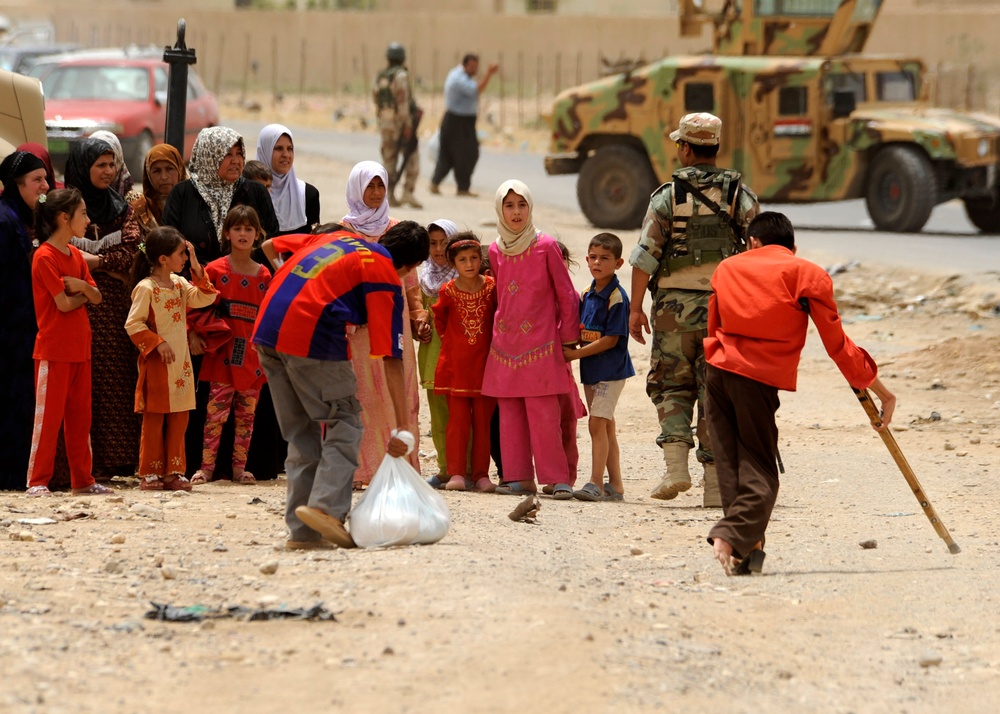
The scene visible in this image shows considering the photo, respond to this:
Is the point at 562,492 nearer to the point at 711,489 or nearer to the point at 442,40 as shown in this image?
the point at 711,489

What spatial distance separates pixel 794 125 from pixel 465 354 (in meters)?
10.1

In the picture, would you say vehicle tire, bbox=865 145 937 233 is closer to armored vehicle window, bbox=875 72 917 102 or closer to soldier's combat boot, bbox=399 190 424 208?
armored vehicle window, bbox=875 72 917 102

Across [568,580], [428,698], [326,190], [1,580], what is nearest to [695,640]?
[568,580]

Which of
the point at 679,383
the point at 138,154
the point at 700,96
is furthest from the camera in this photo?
the point at 138,154

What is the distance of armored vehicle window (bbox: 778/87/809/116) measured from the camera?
53.4 feet

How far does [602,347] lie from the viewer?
6887 mm

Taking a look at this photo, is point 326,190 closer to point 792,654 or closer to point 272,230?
point 272,230

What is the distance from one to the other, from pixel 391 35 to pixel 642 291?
122ft

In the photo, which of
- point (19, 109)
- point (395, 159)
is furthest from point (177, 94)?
point (395, 159)

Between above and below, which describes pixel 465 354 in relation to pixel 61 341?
below

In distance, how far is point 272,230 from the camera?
282 inches

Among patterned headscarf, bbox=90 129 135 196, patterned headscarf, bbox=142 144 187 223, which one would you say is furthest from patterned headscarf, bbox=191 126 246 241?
patterned headscarf, bbox=90 129 135 196

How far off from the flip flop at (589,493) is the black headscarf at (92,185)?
95.0 inches

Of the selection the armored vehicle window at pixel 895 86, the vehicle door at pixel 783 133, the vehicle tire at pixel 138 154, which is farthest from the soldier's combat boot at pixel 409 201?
the armored vehicle window at pixel 895 86
